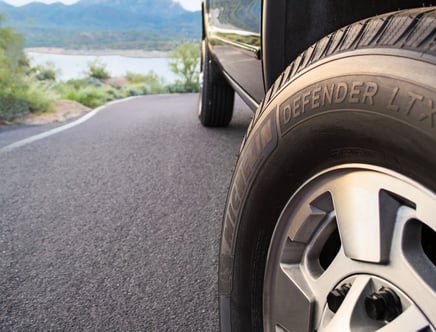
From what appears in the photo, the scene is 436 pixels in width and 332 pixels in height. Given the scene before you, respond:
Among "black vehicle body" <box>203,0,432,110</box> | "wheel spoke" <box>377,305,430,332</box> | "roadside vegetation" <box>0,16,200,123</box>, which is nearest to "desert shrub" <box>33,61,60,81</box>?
"roadside vegetation" <box>0,16,200,123</box>

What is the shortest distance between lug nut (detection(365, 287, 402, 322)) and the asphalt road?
961 mm

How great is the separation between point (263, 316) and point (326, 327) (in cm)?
27

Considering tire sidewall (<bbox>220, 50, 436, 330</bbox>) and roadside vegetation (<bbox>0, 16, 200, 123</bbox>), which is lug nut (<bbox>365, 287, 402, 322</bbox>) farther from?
roadside vegetation (<bbox>0, 16, 200, 123</bbox>)

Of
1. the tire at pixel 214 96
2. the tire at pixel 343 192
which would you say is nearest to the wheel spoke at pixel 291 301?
the tire at pixel 343 192

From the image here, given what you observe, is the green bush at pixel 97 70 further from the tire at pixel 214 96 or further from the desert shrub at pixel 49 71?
the tire at pixel 214 96

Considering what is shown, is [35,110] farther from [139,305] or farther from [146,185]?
[139,305]

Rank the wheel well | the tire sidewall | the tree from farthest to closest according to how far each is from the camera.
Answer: the tree → the wheel well → the tire sidewall

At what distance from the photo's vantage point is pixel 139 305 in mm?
1902

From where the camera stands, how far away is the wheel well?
1525 millimetres

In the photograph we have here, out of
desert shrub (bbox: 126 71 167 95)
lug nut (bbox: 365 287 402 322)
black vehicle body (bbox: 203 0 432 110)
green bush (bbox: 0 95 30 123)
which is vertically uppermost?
black vehicle body (bbox: 203 0 432 110)

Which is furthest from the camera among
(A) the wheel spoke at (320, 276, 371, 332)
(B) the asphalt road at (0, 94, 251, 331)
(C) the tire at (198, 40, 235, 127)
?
(C) the tire at (198, 40, 235, 127)

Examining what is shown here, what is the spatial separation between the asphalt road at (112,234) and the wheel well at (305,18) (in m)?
1.06

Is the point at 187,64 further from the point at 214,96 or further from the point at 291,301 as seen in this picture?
the point at 291,301

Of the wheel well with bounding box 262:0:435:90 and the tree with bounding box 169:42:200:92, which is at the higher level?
the wheel well with bounding box 262:0:435:90
